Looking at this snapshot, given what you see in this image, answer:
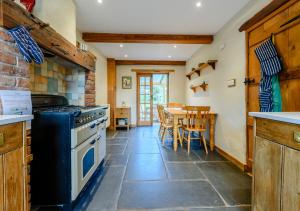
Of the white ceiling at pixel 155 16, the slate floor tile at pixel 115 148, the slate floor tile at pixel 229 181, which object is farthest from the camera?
the slate floor tile at pixel 115 148

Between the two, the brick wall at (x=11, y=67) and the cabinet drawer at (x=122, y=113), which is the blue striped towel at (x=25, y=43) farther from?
the cabinet drawer at (x=122, y=113)

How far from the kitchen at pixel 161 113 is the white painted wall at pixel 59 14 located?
0.04 feet

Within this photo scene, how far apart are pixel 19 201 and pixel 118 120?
4995 mm

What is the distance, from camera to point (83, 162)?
1.72 metres

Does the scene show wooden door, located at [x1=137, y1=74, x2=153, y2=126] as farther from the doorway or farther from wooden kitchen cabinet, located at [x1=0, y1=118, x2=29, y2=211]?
wooden kitchen cabinet, located at [x1=0, y1=118, x2=29, y2=211]

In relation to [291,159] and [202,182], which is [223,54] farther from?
[291,159]

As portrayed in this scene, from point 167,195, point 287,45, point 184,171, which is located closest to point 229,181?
point 184,171

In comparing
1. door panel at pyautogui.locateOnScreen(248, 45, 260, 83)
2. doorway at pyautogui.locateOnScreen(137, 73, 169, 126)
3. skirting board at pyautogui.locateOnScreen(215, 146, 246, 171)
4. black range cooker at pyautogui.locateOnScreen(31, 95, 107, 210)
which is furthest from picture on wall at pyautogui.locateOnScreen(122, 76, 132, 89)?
black range cooker at pyautogui.locateOnScreen(31, 95, 107, 210)

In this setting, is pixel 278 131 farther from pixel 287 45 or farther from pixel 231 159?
pixel 231 159

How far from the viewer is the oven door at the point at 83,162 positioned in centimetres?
153

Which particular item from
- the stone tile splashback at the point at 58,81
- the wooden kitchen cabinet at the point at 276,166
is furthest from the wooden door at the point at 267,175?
the stone tile splashback at the point at 58,81

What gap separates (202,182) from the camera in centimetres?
214

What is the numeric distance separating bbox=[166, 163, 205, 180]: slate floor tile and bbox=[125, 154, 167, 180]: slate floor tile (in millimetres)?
110

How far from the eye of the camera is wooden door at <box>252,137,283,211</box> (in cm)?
110
